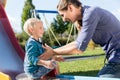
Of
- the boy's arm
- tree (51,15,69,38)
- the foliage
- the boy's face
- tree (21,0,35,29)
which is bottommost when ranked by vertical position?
the foliage

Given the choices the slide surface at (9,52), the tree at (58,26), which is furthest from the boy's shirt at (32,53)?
the tree at (58,26)

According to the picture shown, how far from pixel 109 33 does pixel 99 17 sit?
99 mm

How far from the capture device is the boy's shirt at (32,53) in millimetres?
1739

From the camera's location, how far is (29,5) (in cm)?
1331

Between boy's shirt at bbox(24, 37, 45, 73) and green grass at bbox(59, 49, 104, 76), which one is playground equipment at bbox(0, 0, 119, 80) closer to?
boy's shirt at bbox(24, 37, 45, 73)

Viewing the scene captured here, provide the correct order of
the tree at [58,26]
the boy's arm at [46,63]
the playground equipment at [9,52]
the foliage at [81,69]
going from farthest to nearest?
the tree at [58,26], the foliage at [81,69], the playground equipment at [9,52], the boy's arm at [46,63]

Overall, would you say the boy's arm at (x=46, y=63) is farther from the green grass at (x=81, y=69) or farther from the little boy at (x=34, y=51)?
the green grass at (x=81, y=69)

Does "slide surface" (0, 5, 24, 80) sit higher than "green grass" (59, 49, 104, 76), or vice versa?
"slide surface" (0, 5, 24, 80)

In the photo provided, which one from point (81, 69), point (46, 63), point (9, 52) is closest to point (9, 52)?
point (9, 52)

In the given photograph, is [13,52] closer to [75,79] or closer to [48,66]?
[48,66]

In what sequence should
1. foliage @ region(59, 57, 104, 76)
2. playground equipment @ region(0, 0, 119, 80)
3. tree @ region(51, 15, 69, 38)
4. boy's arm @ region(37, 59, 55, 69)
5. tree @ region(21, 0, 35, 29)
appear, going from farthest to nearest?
1. tree @ region(21, 0, 35, 29)
2. tree @ region(51, 15, 69, 38)
3. foliage @ region(59, 57, 104, 76)
4. playground equipment @ region(0, 0, 119, 80)
5. boy's arm @ region(37, 59, 55, 69)

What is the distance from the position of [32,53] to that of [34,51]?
0.02 m

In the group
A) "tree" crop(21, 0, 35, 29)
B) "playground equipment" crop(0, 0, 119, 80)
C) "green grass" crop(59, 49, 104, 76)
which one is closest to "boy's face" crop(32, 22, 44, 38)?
"playground equipment" crop(0, 0, 119, 80)

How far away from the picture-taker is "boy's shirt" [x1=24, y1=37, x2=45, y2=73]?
1.74 metres
